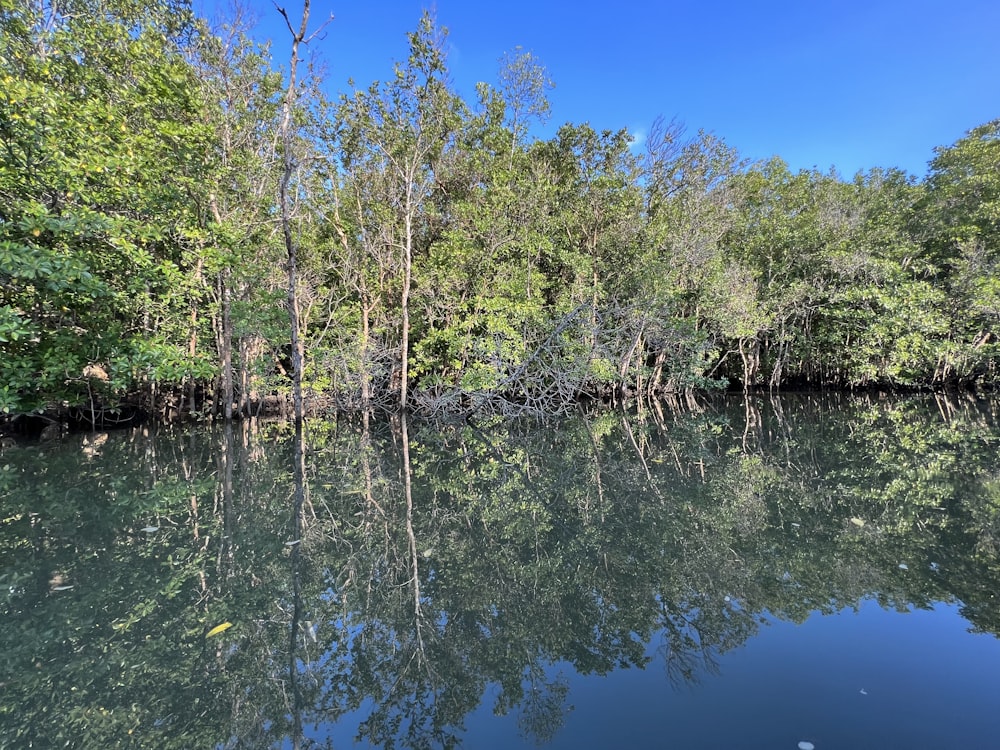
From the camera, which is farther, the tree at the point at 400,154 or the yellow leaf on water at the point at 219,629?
the tree at the point at 400,154

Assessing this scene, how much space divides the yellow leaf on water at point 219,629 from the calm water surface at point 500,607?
11 mm

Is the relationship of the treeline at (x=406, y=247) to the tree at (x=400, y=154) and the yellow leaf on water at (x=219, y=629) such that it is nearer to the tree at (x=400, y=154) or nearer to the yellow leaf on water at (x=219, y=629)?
the tree at (x=400, y=154)

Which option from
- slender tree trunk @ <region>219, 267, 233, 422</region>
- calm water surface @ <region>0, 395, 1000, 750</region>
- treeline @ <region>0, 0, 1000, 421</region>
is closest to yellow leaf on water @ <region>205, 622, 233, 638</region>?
calm water surface @ <region>0, 395, 1000, 750</region>

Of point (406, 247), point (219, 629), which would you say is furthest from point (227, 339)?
point (219, 629)

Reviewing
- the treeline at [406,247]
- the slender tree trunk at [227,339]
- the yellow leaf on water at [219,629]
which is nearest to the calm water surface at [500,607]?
the yellow leaf on water at [219,629]

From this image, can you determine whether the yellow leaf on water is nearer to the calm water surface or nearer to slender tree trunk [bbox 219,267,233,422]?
the calm water surface

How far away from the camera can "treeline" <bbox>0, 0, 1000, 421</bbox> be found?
830 cm

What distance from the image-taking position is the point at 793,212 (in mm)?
19516

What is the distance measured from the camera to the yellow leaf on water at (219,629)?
9.48ft

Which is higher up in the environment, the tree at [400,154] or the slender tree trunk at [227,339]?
the tree at [400,154]

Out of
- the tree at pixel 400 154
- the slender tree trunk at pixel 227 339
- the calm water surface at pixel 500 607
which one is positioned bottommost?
the calm water surface at pixel 500 607

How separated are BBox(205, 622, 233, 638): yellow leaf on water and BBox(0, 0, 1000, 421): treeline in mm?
6275

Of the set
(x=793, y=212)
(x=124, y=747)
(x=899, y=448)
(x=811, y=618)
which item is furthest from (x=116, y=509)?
(x=793, y=212)

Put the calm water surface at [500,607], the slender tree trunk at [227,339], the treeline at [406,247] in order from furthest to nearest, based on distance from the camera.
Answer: the slender tree trunk at [227,339], the treeline at [406,247], the calm water surface at [500,607]
